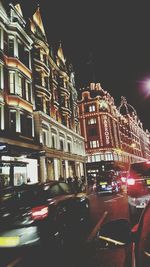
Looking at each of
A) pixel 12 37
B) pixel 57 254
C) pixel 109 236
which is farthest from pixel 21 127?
pixel 109 236

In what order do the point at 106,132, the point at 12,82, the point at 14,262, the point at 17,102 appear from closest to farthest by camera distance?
the point at 14,262, the point at 17,102, the point at 12,82, the point at 106,132

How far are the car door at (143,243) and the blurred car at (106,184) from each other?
21829mm

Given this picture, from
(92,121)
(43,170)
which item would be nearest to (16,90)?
(43,170)

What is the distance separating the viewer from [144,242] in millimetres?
2014

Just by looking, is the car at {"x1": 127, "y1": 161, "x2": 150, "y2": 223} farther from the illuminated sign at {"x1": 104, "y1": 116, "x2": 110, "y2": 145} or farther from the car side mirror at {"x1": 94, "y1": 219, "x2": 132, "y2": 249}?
the illuminated sign at {"x1": 104, "y1": 116, "x2": 110, "y2": 145}

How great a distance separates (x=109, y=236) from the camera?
2506mm

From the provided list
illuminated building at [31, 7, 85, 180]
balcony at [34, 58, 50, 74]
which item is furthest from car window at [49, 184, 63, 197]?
balcony at [34, 58, 50, 74]

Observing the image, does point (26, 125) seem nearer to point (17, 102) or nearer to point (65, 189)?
point (17, 102)

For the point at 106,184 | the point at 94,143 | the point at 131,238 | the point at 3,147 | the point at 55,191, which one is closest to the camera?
the point at 131,238

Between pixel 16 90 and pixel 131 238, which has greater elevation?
pixel 16 90

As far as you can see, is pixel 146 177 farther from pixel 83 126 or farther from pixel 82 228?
pixel 83 126

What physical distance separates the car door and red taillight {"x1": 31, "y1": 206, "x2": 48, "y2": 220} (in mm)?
3857

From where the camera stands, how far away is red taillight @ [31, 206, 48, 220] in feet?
18.8

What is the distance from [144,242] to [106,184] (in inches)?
870
